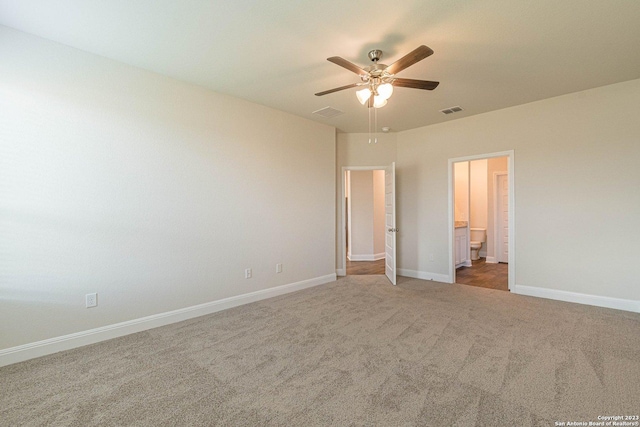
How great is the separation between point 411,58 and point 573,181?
10.7 ft

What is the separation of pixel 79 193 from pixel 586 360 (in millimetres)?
4741

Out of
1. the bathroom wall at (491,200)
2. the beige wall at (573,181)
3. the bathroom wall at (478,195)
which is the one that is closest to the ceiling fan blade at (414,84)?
the beige wall at (573,181)

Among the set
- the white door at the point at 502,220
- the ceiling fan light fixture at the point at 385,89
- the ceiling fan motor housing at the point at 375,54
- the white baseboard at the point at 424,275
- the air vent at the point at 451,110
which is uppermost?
the air vent at the point at 451,110

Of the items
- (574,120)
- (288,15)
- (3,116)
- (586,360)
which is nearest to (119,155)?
(3,116)

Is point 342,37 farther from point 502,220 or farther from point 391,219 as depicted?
point 502,220

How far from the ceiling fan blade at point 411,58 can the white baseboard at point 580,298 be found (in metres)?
3.79

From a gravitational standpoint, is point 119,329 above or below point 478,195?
below

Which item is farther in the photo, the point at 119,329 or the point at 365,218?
the point at 365,218

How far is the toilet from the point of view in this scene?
6.94 m

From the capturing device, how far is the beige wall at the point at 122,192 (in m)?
2.45

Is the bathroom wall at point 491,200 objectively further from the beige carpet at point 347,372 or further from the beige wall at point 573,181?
the beige carpet at point 347,372

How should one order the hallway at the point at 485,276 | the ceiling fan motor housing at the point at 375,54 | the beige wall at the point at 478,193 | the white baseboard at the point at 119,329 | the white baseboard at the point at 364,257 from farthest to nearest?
the white baseboard at the point at 364,257 < the beige wall at the point at 478,193 < the hallway at the point at 485,276 < the ceiling fan motor housing at the point at 375,54 < the white baseboard at the point at 119,329

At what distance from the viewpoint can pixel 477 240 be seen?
23.3 ft

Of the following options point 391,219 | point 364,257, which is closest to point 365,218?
point 364,257
